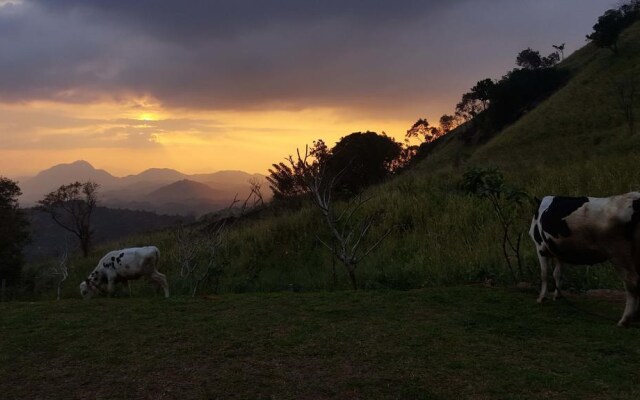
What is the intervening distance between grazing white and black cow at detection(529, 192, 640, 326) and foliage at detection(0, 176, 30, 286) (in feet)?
78.2

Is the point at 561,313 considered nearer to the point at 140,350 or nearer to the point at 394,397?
the point at 394,397

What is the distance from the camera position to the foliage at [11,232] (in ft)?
73.8

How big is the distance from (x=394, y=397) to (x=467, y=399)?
53 cm

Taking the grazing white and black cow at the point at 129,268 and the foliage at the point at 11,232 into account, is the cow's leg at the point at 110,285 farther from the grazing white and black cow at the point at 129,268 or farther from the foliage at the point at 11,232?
the foliage at the point at 11,232

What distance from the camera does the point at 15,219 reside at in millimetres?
26016

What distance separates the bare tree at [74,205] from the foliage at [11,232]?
7949 millimetres

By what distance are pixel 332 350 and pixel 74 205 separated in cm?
4156

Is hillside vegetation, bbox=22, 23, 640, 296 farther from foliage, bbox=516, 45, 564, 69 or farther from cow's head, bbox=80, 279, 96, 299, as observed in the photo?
foliage, bbox=516, 45, 564, 69

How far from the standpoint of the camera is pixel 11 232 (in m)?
24.3

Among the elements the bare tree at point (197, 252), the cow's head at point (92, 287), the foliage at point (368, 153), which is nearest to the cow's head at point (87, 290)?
the cow's head at point (92, 287)

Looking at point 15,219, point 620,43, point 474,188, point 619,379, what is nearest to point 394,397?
point 619,379

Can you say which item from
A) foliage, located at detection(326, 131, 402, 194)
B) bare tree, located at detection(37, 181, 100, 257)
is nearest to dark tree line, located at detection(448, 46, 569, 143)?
foliage, located at detection(326, 131, 402, 194)

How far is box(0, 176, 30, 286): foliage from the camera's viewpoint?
73.8ft

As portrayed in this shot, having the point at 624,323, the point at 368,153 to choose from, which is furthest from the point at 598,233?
Result: the point at 368,153
